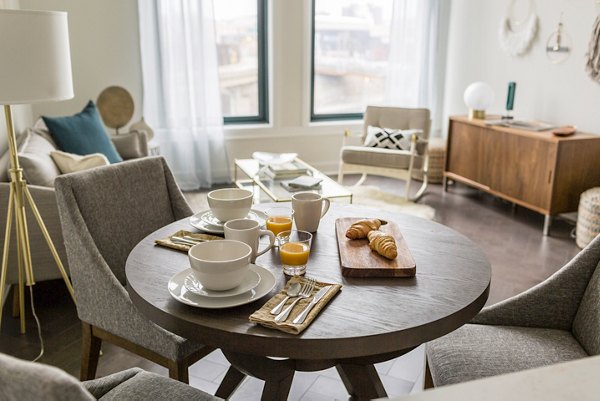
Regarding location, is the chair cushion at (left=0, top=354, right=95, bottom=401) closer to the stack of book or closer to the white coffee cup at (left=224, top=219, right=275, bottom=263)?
the white coffee cup at (left=224, top=219, right=275, bottom=263)

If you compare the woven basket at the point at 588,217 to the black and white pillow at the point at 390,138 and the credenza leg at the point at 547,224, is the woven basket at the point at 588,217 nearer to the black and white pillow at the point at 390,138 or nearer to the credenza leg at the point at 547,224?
the credenza leg at the point at 547,224

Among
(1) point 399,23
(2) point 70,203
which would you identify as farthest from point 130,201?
(1) point 399,23

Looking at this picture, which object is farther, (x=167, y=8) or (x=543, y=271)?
(x=167, y=8)

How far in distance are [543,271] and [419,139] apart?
1.83m

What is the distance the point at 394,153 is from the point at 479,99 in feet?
3.03

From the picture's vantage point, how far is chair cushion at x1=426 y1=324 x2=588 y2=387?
1.49 m

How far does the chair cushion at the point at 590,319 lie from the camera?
1526 mm

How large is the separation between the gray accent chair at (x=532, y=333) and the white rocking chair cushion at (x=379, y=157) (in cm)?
315

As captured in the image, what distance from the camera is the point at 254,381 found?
2248mm

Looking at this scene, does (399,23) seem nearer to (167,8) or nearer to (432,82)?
(432,82)

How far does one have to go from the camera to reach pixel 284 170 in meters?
3.94

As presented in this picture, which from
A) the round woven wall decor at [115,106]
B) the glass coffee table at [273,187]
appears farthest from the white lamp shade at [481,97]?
the round woven wall decor at [115,106]

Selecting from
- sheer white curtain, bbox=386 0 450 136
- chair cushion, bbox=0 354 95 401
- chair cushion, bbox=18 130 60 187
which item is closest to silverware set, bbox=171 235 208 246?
chair cushion, bbox=0 354 95 401

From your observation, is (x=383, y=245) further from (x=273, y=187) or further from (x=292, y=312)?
(x=273, y=187)
